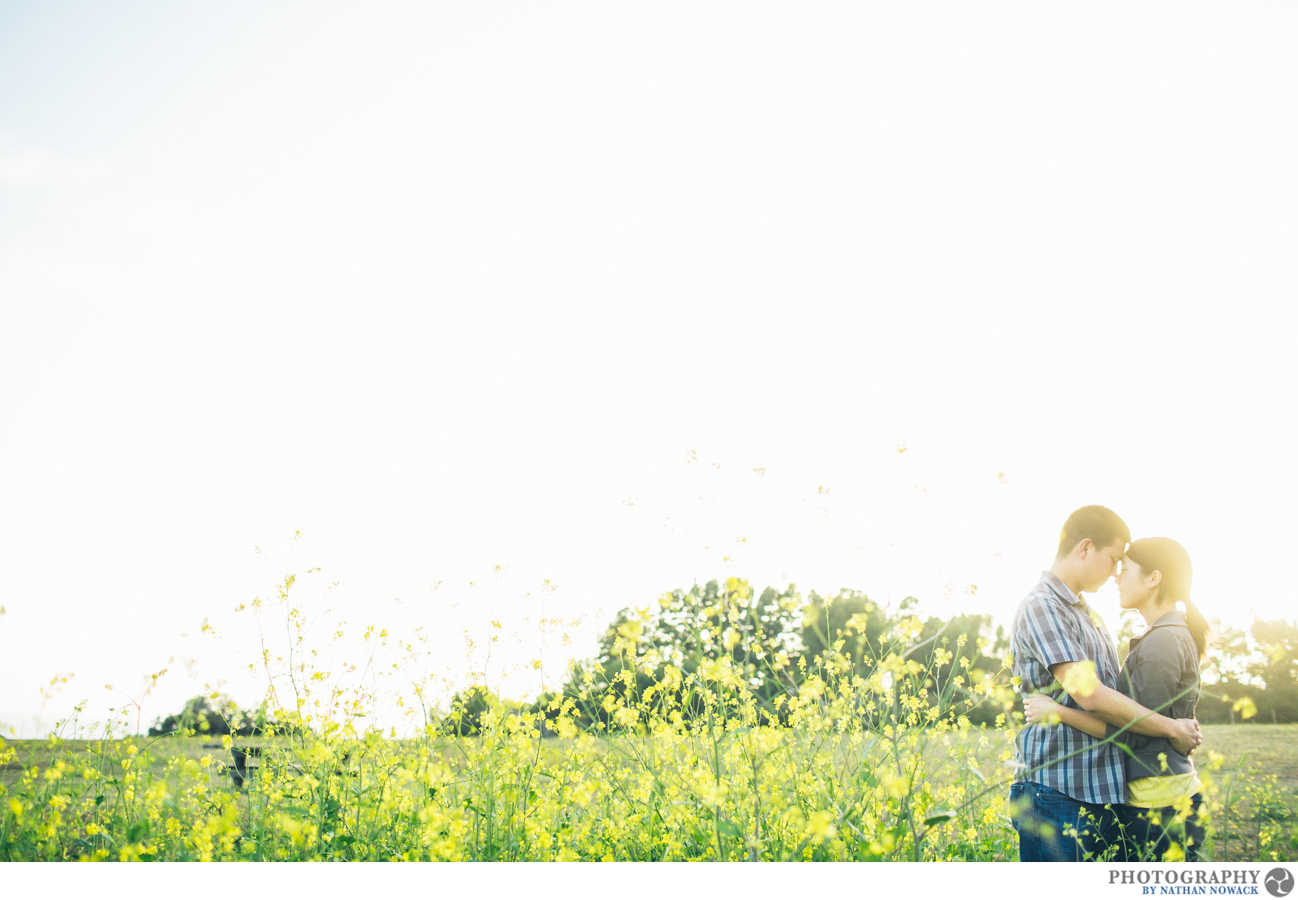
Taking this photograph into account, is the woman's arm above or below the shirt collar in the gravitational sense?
below

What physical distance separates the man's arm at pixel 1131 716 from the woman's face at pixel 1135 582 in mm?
382

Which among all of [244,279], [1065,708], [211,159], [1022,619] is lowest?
[1065,708]

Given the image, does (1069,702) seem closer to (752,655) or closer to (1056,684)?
(1056,684)

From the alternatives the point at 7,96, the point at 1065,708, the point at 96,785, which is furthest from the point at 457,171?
the point at 1065,708

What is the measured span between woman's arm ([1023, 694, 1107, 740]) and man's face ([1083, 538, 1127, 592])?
0.45m

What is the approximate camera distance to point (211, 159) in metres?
3.64

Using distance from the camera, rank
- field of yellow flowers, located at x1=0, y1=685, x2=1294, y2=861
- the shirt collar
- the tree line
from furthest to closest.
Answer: the shirt collar
field of yellow flowers, located at x1=0, y1=685, x2=1294, y2=861
the tree line

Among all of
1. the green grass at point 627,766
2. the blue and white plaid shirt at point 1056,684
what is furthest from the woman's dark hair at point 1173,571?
the green grass at point 627,766

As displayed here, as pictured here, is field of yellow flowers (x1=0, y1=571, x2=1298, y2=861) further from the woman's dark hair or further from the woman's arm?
the woman's dark hair

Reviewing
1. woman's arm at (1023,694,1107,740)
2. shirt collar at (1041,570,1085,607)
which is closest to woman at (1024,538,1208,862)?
woman's arm at (1023,694,1107,740)

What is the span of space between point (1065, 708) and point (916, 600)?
520 millimetres

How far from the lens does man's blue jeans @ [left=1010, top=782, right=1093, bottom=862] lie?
7.04 ft

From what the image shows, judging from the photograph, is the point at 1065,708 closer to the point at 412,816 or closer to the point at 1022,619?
the point at 1022,619

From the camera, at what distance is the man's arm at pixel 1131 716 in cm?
194
